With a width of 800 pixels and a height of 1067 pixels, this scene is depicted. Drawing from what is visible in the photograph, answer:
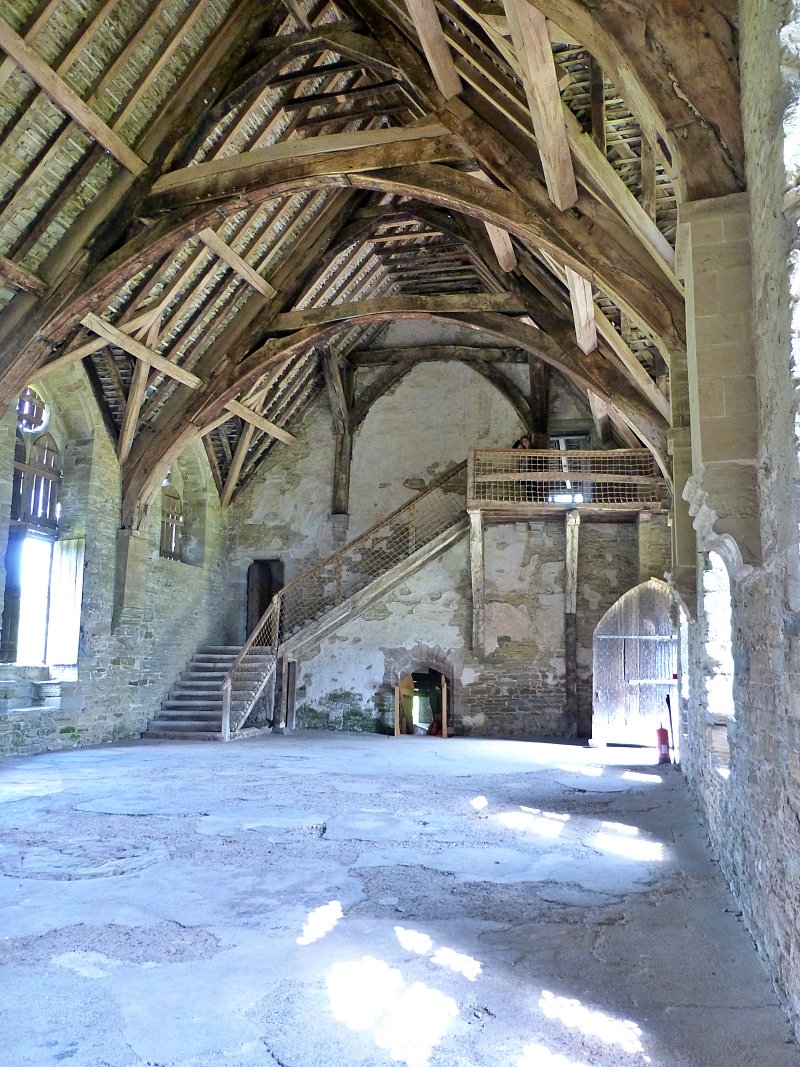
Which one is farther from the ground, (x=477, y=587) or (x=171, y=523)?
(x=171, y=523)

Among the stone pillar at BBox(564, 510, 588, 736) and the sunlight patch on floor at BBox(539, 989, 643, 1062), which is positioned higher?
the stone pillar at BBox(564, 510, 588, 736)

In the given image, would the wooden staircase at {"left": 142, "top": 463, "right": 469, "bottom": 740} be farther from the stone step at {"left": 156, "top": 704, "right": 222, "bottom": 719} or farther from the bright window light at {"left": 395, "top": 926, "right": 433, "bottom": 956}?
the bright window light at {"left": 395, "top": 926, "right": 433, "bottom": 956}

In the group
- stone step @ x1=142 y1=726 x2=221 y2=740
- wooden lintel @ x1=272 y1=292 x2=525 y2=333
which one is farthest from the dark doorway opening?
wooden lintel @ x1=272 y1=292 x2=525 y2=333

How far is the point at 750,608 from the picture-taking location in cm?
336

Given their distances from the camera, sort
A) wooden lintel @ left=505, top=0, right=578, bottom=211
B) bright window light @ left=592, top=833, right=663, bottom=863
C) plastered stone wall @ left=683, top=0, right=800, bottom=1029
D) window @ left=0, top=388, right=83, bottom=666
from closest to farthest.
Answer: plastered stone wall @ left=683, top=0, right=800, bottom=1029, wooden lintel @ left=505, top=0, right=578, bottom=211, bright window light @ left=592, top=833, right=663, bottom=863, window @ left=0, top=388, right=83, bottom=666

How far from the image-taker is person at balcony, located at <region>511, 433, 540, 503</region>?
468 inches

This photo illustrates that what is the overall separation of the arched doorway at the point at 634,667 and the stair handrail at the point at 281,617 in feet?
9.72

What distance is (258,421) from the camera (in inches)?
496

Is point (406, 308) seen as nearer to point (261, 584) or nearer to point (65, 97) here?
point (65, 97)

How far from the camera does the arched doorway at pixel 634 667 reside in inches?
414

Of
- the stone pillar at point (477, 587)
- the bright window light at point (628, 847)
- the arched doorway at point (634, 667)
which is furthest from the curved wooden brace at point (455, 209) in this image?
the arched doorway at point (634, 667)

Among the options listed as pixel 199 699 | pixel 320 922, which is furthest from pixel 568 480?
pixel 320 922

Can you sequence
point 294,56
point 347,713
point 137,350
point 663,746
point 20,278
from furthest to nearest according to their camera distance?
point 347,713 < point 137,350 < point 663,746 < point 20,278 < point 294,56

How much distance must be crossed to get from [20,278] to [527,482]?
754 centimetres
